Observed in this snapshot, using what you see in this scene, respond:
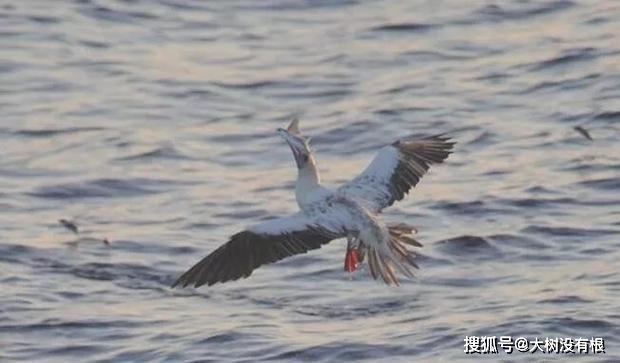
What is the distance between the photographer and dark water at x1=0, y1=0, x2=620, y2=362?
12875 millimetres

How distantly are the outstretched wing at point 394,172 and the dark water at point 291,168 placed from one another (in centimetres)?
121

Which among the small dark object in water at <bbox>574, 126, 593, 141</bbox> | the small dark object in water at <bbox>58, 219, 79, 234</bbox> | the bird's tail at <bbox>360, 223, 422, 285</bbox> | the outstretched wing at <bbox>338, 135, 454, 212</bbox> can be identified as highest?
the small dark object in water at <bbox>574, 126, 593, 141</bbox>

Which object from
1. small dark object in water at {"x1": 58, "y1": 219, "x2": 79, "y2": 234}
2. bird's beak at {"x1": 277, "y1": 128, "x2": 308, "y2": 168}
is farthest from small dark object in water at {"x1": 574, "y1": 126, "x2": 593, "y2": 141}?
bird's beak at {"x1": 277, "y1": 128, "x2": 308, "y2": 168}

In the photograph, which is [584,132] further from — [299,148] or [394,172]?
[299,148]

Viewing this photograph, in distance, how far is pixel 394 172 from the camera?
1156 cm

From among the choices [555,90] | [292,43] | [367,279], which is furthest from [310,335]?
[292,43]

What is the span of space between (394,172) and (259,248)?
3.58 feet

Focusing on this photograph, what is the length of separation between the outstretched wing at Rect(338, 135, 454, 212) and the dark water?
1209mm

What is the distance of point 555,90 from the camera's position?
1823cm

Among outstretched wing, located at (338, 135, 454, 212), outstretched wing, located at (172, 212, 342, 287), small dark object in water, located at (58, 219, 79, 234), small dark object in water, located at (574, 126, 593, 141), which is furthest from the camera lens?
small dark object in water, located at (574, 126, 593, 141)

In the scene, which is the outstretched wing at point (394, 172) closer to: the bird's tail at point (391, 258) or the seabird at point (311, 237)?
the seabird at point (311, 237)

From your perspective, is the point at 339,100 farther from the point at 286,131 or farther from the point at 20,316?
the point at 286,131

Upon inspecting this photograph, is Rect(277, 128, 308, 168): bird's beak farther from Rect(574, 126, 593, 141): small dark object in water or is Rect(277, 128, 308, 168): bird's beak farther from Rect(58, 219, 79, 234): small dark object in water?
Rect(574, 126, 593, 141): small dark object in water

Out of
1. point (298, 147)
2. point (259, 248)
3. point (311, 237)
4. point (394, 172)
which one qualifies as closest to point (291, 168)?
point (394, 172)
